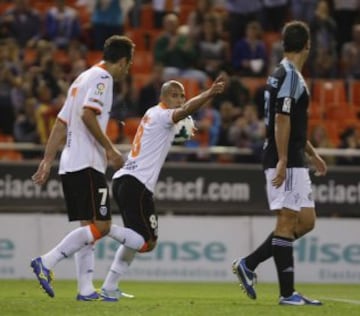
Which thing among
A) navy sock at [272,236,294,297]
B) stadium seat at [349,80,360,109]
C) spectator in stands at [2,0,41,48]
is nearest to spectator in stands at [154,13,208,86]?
spectator in stands at [2,0,41,48]

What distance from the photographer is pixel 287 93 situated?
1139 cm

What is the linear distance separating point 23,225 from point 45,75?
126 inches

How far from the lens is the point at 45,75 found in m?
20.9

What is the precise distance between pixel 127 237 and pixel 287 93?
2066mm

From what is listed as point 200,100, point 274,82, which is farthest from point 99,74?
point 274,82

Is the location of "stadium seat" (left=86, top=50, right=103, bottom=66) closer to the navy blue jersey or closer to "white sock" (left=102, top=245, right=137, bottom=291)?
"white sock" (left=102, top=245, right=137, bottom=291)

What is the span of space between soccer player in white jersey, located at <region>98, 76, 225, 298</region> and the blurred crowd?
24.2 feet

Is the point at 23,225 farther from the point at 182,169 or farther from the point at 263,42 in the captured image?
the point at 263,42

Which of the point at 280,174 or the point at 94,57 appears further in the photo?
the point at 94,57

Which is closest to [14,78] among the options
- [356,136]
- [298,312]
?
[356,136]

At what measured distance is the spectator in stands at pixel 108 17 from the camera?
75.4 feet

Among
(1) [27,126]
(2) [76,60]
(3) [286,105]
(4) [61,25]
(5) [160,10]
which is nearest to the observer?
(3) [286,105]

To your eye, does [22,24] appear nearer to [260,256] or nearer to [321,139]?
[321,139]

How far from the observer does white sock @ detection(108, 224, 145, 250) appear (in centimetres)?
1195
